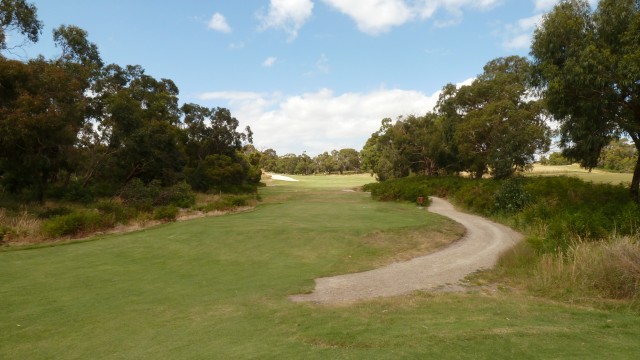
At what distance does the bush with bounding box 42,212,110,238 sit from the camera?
15.6 m

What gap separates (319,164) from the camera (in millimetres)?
133000

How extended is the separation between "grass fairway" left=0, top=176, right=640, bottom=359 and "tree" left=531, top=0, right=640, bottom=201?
364 inches

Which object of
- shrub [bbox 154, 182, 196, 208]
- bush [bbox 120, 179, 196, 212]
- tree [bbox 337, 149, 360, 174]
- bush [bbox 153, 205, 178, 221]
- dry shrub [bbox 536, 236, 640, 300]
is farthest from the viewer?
tree [bbox 337, 149, 360, 174]

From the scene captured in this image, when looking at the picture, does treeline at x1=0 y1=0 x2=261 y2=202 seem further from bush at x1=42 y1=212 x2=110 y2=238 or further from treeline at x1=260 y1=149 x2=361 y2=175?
treeline at x1=260 y1=149 x2=361 y2=175

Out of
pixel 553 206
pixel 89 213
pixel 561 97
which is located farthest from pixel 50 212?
pixel 553 206

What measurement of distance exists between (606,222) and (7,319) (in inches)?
670

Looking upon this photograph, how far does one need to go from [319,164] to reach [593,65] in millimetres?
120068

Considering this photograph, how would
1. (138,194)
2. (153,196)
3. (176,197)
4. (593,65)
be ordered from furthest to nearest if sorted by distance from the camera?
(176,197)
(153,196)
(138,194)
(593,65)

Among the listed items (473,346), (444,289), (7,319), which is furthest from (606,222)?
(7,319)

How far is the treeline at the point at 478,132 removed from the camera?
3003 centimetres

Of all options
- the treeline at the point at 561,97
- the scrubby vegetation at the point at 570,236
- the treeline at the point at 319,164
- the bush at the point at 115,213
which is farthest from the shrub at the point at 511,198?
the treeline at the point at 319,164

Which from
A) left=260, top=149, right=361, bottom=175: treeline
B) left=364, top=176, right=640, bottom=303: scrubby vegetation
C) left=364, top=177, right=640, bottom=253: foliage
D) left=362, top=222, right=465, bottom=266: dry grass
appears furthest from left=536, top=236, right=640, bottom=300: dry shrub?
left=260, top=149, right=361, bottom=175: treeline

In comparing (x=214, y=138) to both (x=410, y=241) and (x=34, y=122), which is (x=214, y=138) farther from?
(x=410, y=241)

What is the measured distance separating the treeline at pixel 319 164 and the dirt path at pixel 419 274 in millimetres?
110871
